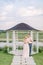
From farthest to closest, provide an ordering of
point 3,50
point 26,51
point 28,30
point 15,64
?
point 3,50
point 28,30
point 26,51
point 15,64

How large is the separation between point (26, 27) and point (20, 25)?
2.21ft

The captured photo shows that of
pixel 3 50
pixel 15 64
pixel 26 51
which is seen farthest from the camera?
pixel 3 50

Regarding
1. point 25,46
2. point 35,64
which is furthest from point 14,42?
point 35,64

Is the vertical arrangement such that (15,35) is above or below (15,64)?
above

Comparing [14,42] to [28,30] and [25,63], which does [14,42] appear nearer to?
[28,30]

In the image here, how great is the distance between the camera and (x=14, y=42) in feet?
66.0

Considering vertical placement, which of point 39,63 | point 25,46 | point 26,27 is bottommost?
point 39,63

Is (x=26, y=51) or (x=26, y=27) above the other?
(x=26, y=27)

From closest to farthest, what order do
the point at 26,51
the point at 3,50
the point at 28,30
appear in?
the point at 26,51 < the point at 28,30 < the point at 3,50

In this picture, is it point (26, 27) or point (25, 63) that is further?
point (26, 27)

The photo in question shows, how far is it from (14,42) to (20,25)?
164cm

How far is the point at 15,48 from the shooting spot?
20406 mm

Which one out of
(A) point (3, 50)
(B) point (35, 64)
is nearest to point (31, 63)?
(B) point (35, 64)

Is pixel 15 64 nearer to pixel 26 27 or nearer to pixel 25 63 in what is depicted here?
pixel 25 63
